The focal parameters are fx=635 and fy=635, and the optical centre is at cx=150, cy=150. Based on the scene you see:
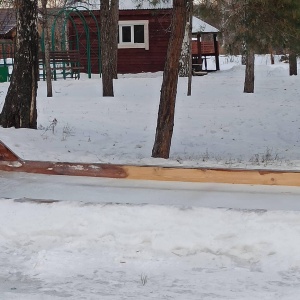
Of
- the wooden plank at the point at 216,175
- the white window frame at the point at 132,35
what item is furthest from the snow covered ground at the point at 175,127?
the white window frame at the point at 132,35

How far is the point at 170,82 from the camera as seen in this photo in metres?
10.9

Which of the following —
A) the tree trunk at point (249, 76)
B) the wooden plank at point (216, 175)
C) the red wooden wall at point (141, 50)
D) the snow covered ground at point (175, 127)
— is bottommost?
the snow covered ground at point (175, 127)

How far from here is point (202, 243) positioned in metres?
5.49

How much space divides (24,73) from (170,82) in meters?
3.21

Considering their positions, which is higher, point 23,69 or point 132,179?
point 23,69

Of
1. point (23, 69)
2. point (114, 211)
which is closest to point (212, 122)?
point (23, 69)

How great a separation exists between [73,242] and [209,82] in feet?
62.0

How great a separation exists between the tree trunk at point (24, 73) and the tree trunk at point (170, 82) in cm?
290

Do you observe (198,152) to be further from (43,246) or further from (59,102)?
(43,246)

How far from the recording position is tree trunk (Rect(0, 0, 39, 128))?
12.3m

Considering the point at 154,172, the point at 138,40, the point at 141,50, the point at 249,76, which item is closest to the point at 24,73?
the point at 154,172

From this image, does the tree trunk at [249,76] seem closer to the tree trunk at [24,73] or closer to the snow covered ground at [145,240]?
the tree trunk at [24,73]

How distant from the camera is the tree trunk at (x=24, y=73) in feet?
40.3

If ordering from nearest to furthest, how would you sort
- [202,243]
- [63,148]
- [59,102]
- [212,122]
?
[202,243], [63,148], [212,122], [59,102]
